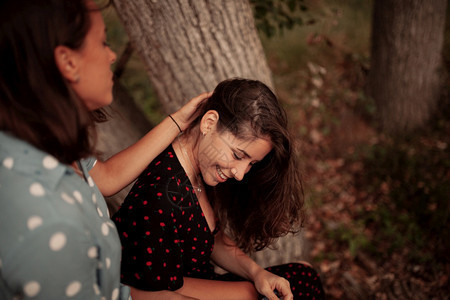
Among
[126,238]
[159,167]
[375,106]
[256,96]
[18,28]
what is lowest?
[375,106]

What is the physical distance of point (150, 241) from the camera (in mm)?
1520

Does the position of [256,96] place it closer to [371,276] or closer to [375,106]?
[371,276]

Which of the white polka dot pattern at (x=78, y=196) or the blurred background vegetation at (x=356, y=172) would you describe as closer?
the white polka dot pattern at (x=78, y=196)

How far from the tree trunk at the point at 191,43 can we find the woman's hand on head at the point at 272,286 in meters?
1.24

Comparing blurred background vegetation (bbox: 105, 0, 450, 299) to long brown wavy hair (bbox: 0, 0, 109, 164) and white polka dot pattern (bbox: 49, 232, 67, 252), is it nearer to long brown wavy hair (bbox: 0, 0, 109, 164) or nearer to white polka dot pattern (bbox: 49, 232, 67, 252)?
long brown wavy hair (bbox: 0, 0, 109, 164)

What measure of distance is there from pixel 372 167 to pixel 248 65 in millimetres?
2123

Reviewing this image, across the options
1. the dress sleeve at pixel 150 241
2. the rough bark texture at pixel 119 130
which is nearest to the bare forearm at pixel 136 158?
the dress sleeve at pixel 150 241

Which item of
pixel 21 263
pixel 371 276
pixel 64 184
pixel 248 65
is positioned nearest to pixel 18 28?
pixel 64 184

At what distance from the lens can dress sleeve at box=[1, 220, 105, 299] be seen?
1003mm

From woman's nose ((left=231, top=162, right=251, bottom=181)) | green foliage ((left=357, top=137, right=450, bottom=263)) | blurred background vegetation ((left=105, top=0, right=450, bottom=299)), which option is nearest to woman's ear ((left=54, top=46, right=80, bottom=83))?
woman's nose ((left=231, top=162, right=251, bottom=181))

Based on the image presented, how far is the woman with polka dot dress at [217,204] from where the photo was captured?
1.56m

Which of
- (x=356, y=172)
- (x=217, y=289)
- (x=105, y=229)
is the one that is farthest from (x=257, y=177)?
(x=356, y=172)

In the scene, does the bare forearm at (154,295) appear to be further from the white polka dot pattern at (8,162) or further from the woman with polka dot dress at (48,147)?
the white polka dot pattern at (8,162)

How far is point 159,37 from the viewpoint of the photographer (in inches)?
78.4
